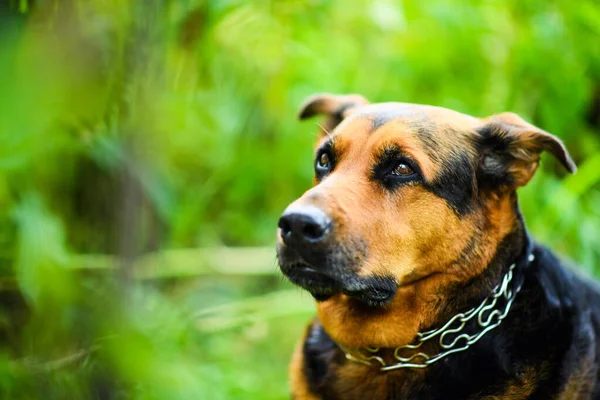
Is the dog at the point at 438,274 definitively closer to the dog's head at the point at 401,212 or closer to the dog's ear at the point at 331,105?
the dog's head at the point at 401,212

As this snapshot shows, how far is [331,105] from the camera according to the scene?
3852 mm

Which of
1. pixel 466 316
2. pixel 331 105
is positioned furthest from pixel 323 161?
pixel 466 316

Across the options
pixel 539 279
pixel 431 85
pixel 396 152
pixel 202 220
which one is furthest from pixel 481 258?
pixel 202 220

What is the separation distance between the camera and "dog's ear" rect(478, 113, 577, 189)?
3.24 meters

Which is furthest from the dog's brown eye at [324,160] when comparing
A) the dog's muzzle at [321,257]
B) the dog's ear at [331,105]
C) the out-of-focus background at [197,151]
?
the out-of-focus background at [197,151]

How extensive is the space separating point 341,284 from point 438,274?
1.76 ft

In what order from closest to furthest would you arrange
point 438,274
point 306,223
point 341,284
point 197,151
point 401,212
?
point 306,223
point 341,284
point 401,212
point 438,274
point 197,151

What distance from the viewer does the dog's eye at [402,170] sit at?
10.0ft

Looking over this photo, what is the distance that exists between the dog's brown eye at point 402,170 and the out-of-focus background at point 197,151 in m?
1.07

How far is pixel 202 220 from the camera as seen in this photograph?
20.6ft

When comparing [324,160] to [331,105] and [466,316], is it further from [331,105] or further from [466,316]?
[466,316]

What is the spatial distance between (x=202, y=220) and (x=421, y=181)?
3.54 meters

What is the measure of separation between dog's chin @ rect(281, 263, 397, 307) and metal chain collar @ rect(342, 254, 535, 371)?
1.02ft

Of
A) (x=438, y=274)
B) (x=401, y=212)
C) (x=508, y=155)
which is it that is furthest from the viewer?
(x=508, y=155)
